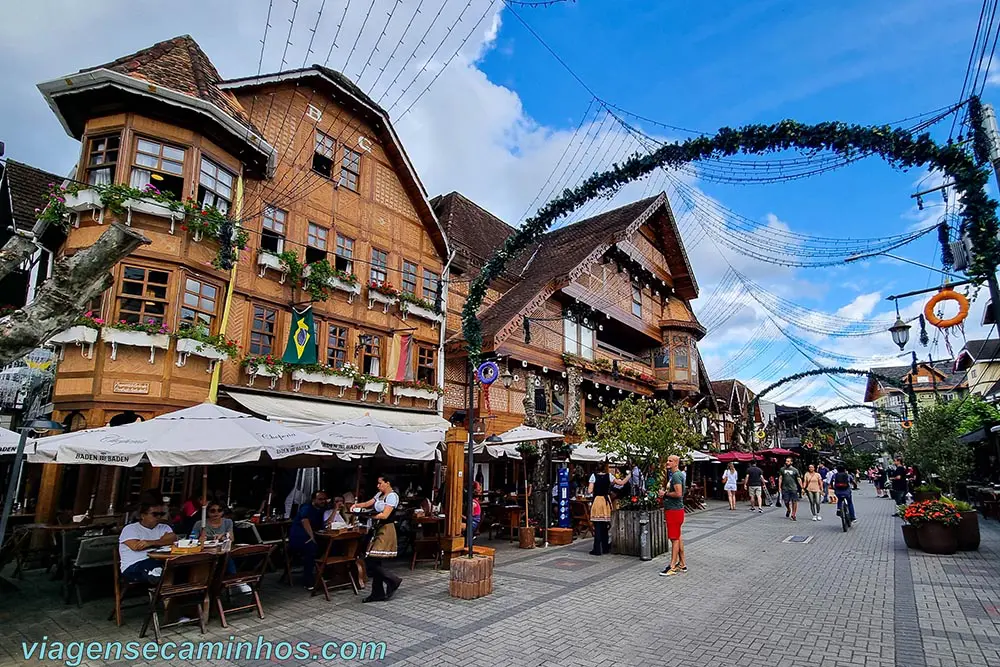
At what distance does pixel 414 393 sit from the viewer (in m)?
18.2

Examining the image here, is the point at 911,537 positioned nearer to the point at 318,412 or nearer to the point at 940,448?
the point at 940,448

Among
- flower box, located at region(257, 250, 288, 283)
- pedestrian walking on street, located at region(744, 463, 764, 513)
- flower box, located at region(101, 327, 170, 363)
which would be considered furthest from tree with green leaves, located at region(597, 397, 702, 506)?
pedestrian walking on street, located at region(744, 463, 764, 513)

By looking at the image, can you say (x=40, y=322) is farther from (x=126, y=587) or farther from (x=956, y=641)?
(x=956, y=641)

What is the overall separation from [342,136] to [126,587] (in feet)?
48.2

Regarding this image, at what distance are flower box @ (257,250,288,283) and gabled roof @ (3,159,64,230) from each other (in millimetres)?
6368

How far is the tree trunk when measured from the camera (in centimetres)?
518

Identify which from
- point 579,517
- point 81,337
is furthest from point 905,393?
point 81,337

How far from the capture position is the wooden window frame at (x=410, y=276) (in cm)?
1911

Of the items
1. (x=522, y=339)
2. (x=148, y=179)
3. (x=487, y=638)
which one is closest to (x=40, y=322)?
(x=487, y=638)

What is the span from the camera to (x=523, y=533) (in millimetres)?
13875

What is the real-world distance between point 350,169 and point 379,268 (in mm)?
3391

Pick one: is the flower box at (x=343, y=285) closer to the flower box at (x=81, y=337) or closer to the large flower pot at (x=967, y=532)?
the flower box at (x=81, y=337)

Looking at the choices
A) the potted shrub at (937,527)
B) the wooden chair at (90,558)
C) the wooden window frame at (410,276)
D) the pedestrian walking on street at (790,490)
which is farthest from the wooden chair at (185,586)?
the pedestrian walking on street at (790,490)

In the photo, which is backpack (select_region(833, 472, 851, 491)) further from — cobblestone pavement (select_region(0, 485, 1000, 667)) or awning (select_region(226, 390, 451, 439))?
awning (select_region(226, 390, 451, 439))
